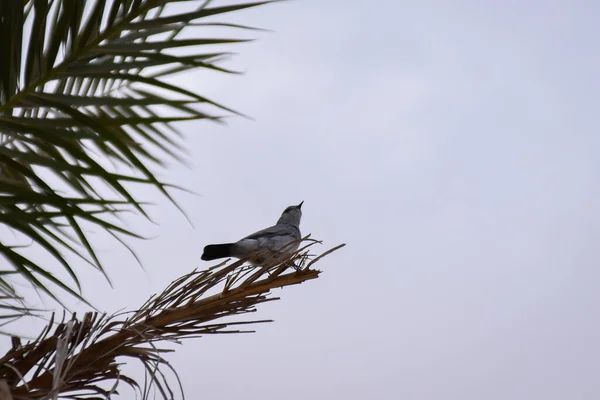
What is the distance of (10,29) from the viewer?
117cm

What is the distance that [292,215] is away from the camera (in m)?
6.60

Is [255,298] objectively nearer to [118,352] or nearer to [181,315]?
[181,315]

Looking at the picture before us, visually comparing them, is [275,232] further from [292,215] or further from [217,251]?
[292,215]

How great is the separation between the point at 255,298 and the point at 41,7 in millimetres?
782

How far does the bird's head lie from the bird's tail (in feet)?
6.44

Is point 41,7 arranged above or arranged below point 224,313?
above

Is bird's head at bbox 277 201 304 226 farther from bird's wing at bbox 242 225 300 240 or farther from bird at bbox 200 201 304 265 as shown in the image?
bird's wing at bbox 242 225 300 240

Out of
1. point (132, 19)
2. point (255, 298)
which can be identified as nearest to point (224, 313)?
point (255, 298)

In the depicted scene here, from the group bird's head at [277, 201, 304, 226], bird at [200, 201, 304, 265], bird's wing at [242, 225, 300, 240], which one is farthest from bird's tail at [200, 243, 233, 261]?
bird's head at [277, 201, 304, 226]

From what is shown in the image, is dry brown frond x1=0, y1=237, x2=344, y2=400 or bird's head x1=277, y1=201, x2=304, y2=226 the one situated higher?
bird's head x1=277, y1=201, x2=304, y2=226

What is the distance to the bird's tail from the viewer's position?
448cm

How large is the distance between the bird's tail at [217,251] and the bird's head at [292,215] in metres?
1.96

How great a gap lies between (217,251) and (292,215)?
212cm

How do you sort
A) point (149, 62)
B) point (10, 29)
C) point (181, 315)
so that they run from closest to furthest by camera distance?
point (10, 29) < point (149, 62) < point (181, 315)
